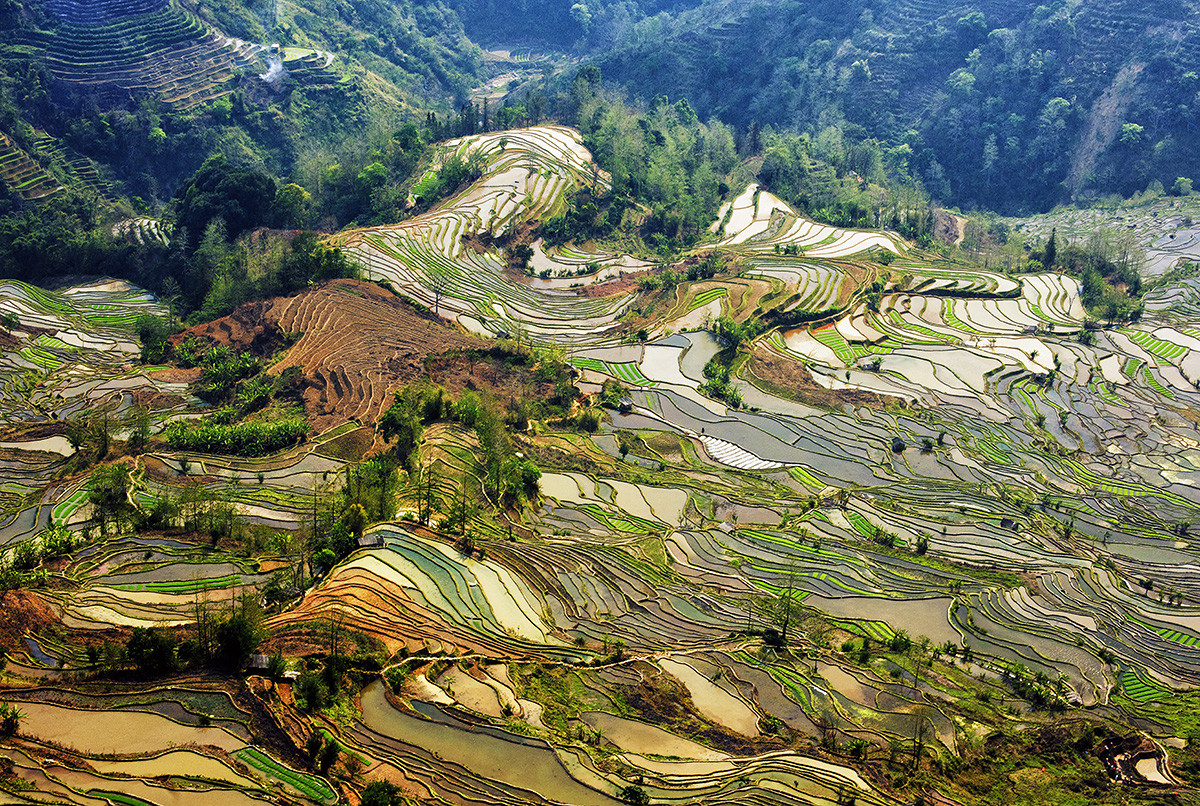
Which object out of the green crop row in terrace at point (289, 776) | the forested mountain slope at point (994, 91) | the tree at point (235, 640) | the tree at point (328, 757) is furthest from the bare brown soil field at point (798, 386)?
the forested mountain slope at point (994, 91)

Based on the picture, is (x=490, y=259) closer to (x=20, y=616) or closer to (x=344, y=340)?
(x=344, y=340)

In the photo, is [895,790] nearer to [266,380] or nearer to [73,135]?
[266,380]

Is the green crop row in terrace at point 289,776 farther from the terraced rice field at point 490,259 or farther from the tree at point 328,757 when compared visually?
the terraced rice field at point 490,259

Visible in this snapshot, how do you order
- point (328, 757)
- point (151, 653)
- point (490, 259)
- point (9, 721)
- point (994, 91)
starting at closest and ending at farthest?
point (9, 721), point (328, 757), point (151, 653), point (490, 259), point (994, 91)

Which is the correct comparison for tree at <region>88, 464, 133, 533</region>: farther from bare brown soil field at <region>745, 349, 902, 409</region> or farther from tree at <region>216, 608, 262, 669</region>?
bare brown soil field at <region>745, 349, 902, 409</region>

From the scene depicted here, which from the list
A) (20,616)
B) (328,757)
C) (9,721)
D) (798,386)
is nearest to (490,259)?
(798,386)

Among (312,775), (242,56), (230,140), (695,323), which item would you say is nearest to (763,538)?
(312,775)
